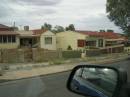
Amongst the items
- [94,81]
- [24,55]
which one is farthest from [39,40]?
[94,81]

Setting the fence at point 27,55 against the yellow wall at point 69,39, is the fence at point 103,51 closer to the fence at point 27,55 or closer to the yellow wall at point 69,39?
the yellow wall at point 69,39

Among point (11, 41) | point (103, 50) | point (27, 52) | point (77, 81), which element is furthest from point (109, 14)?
point (77, 81)

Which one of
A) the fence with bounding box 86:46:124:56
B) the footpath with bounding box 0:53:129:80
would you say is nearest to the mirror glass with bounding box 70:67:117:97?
the footpath with bounding box 0:53:129:80

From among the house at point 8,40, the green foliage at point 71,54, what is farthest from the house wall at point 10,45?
the green foliage at point 71,54

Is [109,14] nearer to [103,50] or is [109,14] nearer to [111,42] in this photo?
[103,50]

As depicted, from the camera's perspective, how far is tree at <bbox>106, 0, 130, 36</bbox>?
54.9m

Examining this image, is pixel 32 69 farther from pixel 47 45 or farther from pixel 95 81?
pixel 47 45

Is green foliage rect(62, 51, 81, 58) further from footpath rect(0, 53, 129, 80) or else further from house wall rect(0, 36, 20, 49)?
house wall rect(0, 36, 20, 49)

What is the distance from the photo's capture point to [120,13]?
184 ft

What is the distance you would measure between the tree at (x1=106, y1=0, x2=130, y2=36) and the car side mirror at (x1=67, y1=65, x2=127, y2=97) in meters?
51.1

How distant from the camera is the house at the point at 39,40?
57906 mm

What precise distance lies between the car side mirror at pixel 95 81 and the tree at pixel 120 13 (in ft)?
168

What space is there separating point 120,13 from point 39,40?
42.7 feet

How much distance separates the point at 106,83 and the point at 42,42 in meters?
54.9
